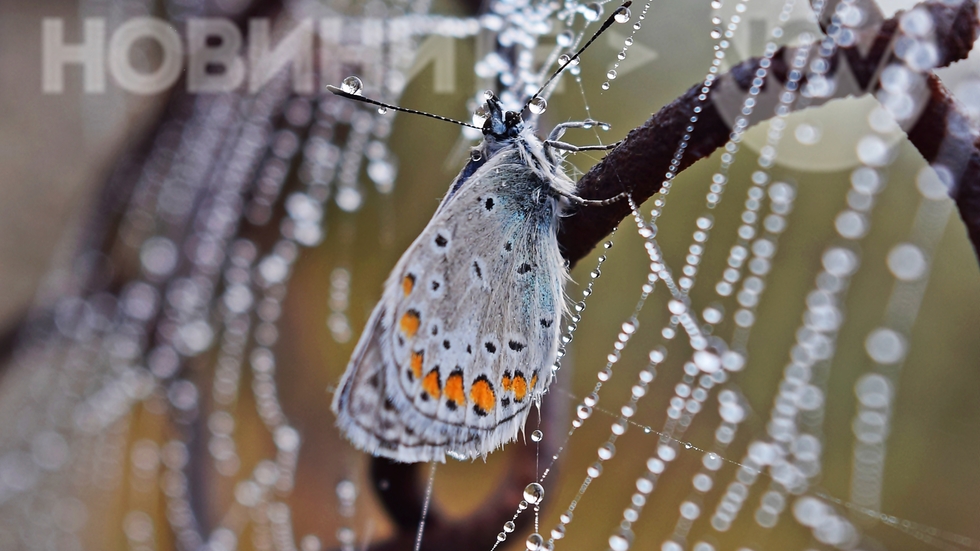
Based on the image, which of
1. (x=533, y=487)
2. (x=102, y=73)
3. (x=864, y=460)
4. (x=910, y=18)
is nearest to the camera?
(x=910, y=18)

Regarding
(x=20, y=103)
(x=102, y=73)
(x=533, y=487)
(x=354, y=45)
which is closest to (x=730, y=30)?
(x=533, y=487)

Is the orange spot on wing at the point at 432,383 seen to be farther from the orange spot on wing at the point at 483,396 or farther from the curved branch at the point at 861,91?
the curved branch at the point at 861,91

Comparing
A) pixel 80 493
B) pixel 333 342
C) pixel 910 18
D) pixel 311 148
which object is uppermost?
pixel 910 18

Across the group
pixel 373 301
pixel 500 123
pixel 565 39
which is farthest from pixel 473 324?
pixel 373 301

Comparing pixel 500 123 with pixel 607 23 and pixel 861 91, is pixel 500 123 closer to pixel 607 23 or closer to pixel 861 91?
pixel 607 23

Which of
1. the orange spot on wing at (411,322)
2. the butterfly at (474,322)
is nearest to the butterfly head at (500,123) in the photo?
the butterfly at (474,322)

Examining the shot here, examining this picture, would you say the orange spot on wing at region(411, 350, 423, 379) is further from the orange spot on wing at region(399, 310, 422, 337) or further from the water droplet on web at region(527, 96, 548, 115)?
the water droplet on web at region(527, 96, 548, 115)

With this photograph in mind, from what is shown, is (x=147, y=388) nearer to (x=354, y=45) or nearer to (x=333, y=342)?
(x=333, y=342)

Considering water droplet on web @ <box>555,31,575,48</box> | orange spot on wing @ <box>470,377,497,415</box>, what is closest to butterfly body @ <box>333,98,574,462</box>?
orange spot on wing @ <box>470,377,497,415</box>
